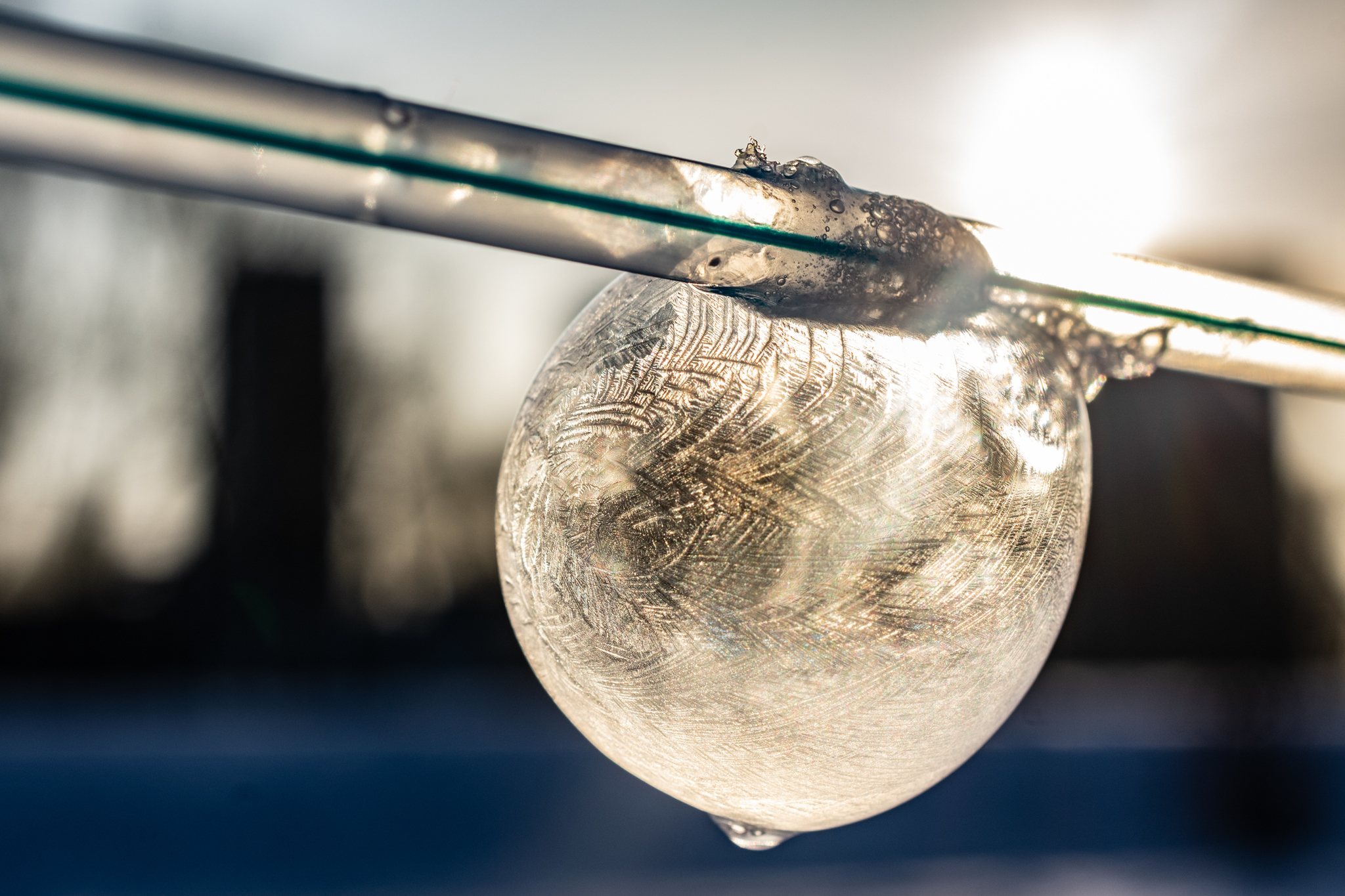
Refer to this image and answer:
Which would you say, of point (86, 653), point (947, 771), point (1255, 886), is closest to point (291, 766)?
point (86, 653)

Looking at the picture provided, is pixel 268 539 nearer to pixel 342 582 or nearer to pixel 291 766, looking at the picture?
pixel 342 582

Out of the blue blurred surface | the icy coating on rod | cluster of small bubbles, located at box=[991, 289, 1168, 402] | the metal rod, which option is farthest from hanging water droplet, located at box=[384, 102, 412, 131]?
the blue blurred surface

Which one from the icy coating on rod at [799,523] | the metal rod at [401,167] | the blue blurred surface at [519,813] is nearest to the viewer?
the metal rod at [401,167]

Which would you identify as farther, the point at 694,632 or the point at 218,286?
the point at 218,286

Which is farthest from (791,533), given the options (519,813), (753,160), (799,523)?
(519,813)

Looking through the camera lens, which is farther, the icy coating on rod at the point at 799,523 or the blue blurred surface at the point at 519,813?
the blue blurred surface at the point at 519,813

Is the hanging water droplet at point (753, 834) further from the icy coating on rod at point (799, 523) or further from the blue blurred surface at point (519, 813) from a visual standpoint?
the blue blurred surface at point (519, 813)

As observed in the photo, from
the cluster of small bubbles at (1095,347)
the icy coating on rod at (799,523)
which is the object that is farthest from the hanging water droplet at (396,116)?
the cluster of small bubbles at (1095,347)
